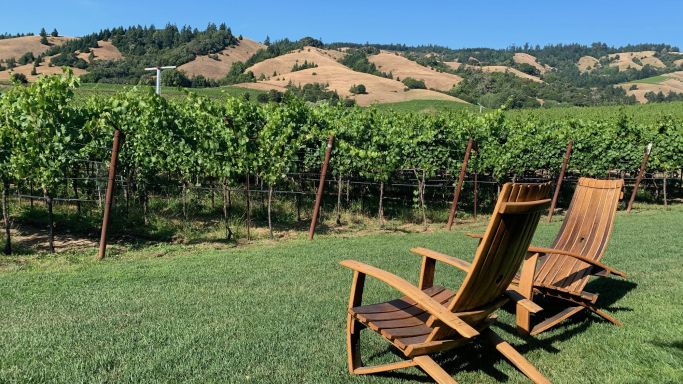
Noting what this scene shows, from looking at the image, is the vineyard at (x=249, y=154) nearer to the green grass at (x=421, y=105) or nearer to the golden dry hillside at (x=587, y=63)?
the green grass at (x=421, y=105)

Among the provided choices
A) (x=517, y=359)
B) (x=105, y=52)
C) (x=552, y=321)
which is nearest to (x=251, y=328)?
(x=517, y=359)

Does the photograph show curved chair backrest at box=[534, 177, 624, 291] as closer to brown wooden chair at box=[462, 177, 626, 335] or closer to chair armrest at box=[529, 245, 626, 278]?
brown wooden chair at box=[462, 177, 626, 335]

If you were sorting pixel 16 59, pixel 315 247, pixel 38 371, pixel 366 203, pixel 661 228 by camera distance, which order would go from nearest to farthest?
pixel 38 371, pixel 315 247, pixel 661 228, pixel 366 203, pixel 16 59

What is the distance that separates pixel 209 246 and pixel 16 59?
8943 cm

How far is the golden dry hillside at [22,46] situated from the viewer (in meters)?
79.3

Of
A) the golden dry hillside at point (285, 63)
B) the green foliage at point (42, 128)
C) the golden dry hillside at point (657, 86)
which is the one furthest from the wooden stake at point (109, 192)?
the golden dry hillside at point (657, 86)

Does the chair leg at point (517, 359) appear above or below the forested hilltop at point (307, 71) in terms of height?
below

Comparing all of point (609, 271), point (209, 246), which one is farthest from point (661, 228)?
point (209, 246)

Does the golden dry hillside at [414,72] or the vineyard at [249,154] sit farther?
the golden dry hillside at [414,72]

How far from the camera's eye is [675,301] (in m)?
4.15

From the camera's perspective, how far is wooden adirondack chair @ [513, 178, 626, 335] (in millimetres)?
3494

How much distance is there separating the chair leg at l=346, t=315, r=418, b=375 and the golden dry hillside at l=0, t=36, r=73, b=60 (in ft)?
303

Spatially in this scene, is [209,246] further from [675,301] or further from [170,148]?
[675,301]

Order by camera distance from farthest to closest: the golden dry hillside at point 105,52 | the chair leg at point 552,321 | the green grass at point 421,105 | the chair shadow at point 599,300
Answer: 1. the golden dry hillside at point 105,52
2. the green grass at point 421,105
3. the chair shadow at point 599,300
4. the chair leg at point 552,321
